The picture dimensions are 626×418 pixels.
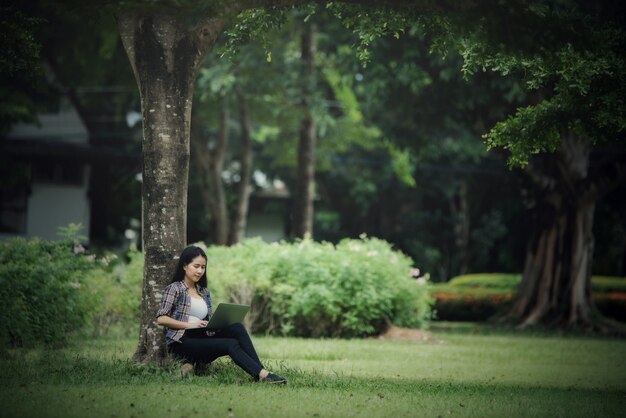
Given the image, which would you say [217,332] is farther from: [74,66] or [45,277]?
[74,66]

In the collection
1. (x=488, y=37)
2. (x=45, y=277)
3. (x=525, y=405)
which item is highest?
(x=488, y=37)

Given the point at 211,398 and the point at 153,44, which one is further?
the point at 153,44

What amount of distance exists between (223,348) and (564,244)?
51.5ft

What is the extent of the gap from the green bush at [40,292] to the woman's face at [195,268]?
285 cm

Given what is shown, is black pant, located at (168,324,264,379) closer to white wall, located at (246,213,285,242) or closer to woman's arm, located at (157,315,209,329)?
woman's arm, located at (157,315,209,329)

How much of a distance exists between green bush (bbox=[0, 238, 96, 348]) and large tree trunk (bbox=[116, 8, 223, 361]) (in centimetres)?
221

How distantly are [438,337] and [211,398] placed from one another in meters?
11.6

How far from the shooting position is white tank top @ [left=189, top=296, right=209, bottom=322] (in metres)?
10.8

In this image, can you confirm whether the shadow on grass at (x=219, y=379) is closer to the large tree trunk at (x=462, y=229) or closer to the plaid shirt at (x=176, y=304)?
the plaid shirt at (x=176, y=304)

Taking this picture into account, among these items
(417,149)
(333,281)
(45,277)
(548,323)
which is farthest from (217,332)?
(417,149)

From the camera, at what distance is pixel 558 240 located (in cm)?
2434

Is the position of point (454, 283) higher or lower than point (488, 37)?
lower

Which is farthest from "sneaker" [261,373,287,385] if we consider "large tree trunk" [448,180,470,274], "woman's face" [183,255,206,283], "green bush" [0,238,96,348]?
"large tree trunk" [448,180,470,274]

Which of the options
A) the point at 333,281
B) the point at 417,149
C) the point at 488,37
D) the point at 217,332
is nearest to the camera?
the point at 488,37
